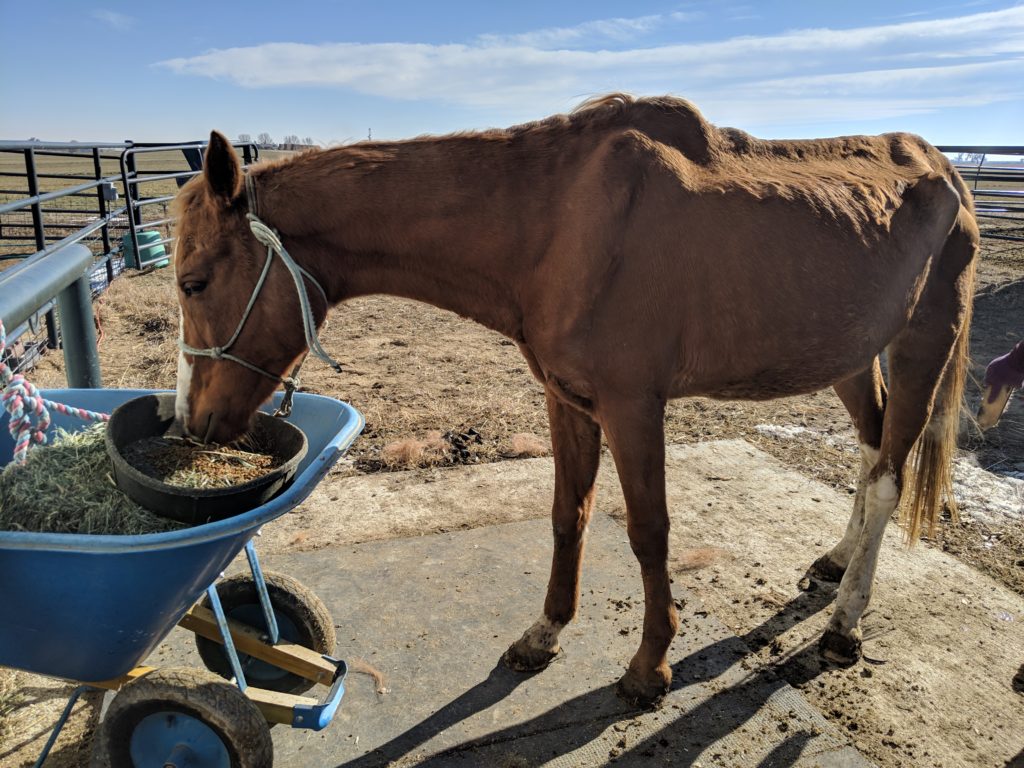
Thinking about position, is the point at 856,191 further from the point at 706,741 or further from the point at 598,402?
the point at 706,741

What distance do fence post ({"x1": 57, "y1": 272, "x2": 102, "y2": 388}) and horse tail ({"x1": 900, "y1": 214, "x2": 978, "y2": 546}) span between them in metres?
3.72

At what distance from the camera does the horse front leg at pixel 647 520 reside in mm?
2461

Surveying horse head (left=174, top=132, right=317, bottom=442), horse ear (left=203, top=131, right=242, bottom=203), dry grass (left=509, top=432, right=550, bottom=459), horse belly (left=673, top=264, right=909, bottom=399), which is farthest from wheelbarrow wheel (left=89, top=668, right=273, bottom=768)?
dry grass (left=509, top=432, right=550, bottom=459)

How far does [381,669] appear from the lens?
2.66m

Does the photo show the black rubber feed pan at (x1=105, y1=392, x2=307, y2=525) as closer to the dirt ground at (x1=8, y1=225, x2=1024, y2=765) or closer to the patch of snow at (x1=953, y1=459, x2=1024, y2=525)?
the dirt ground at (x1=8, y1=225, x2=1024, y2=765)

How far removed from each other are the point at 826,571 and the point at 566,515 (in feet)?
4.72

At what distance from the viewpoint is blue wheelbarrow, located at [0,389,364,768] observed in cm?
161

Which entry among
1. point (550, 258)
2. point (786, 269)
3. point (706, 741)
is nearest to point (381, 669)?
point (706, 741)

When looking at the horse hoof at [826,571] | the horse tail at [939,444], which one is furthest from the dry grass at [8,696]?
the horse tail at [939,444]

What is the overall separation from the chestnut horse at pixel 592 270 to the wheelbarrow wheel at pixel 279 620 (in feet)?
1.89

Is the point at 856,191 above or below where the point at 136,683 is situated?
above

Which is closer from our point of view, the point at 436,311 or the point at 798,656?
the point at 798,656

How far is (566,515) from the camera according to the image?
2.95m

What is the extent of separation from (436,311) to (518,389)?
3.90 meters
